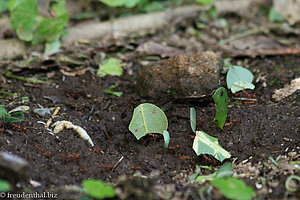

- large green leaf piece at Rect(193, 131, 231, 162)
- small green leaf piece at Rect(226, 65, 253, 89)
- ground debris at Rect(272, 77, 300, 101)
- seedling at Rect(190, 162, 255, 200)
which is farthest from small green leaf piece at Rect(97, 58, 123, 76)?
seedling at Rect(190, 162, 255, 200)

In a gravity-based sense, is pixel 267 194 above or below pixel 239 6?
below

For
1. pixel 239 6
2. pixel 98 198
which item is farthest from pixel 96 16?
pixel 98 198

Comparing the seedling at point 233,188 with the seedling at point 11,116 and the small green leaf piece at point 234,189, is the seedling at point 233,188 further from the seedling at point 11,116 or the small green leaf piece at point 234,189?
the seedling at point 11,116

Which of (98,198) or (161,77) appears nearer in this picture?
(98,198)

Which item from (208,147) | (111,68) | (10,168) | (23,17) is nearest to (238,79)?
(208,147)

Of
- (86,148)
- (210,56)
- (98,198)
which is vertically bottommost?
(86,148)

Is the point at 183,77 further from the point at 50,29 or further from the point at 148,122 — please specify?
the point at 50,29

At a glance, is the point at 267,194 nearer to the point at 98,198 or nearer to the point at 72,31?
the point at 98,198

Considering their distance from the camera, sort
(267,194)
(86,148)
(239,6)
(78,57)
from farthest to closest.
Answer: (239,6)
(78,57)
(86,148)
(267,194)
